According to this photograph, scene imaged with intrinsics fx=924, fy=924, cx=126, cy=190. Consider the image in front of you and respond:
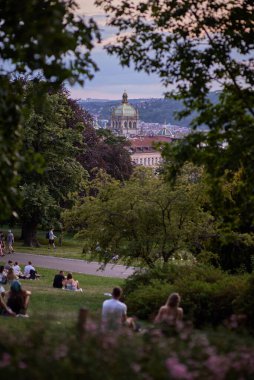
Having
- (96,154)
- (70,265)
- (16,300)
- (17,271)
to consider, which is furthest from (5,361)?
(96,154)

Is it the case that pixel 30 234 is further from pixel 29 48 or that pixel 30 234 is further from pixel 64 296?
pixel 29 48

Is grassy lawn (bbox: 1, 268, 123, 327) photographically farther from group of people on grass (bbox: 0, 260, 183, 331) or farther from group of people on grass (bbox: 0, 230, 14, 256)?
group of people on grass (bbox: 0, 230, 14, 256)

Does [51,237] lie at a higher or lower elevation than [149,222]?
lower

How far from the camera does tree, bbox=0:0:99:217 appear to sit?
1133cm

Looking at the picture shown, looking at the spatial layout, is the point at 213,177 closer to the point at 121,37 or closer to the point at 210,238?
the point at 121,37

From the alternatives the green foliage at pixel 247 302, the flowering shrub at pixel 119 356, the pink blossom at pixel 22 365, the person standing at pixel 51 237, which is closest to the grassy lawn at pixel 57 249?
the person standing at pixel 51 237

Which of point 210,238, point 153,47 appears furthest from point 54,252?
point 153,47

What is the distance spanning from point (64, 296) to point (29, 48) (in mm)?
16499

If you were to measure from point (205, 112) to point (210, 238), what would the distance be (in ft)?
44.5

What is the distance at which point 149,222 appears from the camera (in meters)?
29.1

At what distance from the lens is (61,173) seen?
55906mm

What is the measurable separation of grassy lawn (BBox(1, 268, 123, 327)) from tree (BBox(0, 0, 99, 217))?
419cm

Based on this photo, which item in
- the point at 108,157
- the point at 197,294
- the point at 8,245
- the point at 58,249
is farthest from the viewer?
the point at 108,157

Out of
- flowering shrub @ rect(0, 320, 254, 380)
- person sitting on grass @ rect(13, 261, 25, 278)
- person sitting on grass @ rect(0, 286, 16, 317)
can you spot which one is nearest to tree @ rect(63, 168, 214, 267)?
person sitting on grass @ rect(13, 261, 25, 278)
